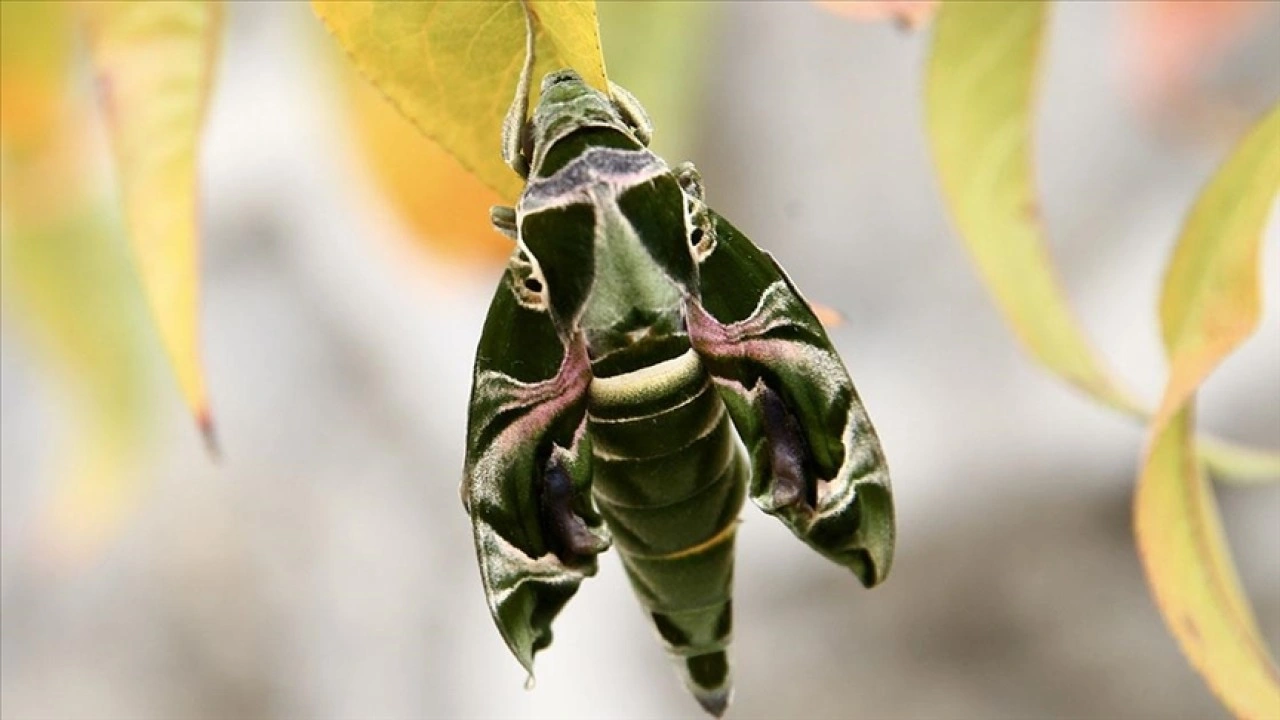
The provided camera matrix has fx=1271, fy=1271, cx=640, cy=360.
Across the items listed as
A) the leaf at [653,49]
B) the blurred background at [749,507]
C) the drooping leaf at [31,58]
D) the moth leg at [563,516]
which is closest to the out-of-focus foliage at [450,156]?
the leaf at [653,49]

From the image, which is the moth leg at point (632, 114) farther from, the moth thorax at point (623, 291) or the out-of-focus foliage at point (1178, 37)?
the out-of-focus foliage at point (1178, 37)

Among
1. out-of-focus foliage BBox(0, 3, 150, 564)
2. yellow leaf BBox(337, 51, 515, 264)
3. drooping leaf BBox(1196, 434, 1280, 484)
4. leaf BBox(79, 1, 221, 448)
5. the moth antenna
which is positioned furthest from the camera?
out-of-focus foliage BBox(0, 3, 150, 564)

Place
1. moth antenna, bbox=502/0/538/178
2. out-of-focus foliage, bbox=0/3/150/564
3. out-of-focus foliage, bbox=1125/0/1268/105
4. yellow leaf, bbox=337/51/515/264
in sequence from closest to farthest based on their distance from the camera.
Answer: moth antenna, bbox=502/0/538/178
yellow leaf, bbox=337/51/515/264
out-of-focus foliage, bbox=0/3/150/564
out-of-focus foliage, bbox=1125/0/1268/105

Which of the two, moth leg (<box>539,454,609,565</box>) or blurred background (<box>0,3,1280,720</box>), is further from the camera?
blurred background (<box>0,3,1280,720</box>)

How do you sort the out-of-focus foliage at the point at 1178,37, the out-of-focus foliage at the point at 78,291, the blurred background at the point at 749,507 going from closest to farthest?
the out-of-focus foliage at the point at 78,291 < the out-of-focus foliage at the point at 1178,37 < the blurred background at the point at 749,507

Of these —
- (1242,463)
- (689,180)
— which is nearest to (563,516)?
(689,180)

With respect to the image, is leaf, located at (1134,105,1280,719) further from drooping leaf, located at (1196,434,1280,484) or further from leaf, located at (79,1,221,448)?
leaf, located at (79,1,221,448)

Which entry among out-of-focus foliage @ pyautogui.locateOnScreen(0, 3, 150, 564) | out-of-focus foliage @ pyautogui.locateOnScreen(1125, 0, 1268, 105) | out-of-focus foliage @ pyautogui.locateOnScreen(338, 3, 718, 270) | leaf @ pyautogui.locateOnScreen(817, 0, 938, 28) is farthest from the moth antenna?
out-of-focus foliage @ pyautogui.locateOnScreen(1125, 0, 1268, 105)

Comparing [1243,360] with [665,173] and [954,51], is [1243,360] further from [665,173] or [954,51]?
[665,173]

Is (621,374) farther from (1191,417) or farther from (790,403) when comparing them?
(1191,417)
